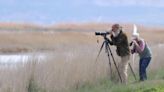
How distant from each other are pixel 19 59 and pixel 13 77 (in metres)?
1.23

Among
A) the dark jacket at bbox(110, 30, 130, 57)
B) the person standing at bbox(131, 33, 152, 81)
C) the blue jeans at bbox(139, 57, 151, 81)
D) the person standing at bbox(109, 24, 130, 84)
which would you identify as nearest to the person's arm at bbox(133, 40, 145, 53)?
the person standing at bbox(131, 33, 152, 81)

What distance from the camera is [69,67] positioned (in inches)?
896

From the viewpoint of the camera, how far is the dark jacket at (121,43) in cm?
2153

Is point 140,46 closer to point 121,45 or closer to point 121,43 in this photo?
point 121,45

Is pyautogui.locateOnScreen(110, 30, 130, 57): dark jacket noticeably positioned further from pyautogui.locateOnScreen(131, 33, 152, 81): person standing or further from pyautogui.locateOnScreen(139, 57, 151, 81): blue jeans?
pyautogui.locateOnScreen(139, 57, 151, 81): blue jeans

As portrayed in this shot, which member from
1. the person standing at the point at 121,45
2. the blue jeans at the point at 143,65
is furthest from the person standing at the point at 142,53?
the person standing at the point at 121,45

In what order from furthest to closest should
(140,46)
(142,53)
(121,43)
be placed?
1. (142,53)
2. (140,46)
3. (121,43)

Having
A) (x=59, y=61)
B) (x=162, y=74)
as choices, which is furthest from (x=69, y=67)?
(x=162, y=74)

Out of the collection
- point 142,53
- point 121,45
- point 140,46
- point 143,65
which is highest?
point 121,45

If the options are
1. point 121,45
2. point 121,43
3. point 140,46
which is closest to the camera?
point 121,43

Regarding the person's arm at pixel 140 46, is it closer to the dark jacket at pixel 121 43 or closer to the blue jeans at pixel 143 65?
the blue jeans at pixel 143 65

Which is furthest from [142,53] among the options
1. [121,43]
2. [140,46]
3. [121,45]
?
[121,43]

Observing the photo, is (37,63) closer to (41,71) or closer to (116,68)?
(41,71)

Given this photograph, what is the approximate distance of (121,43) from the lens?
70.8 ft
